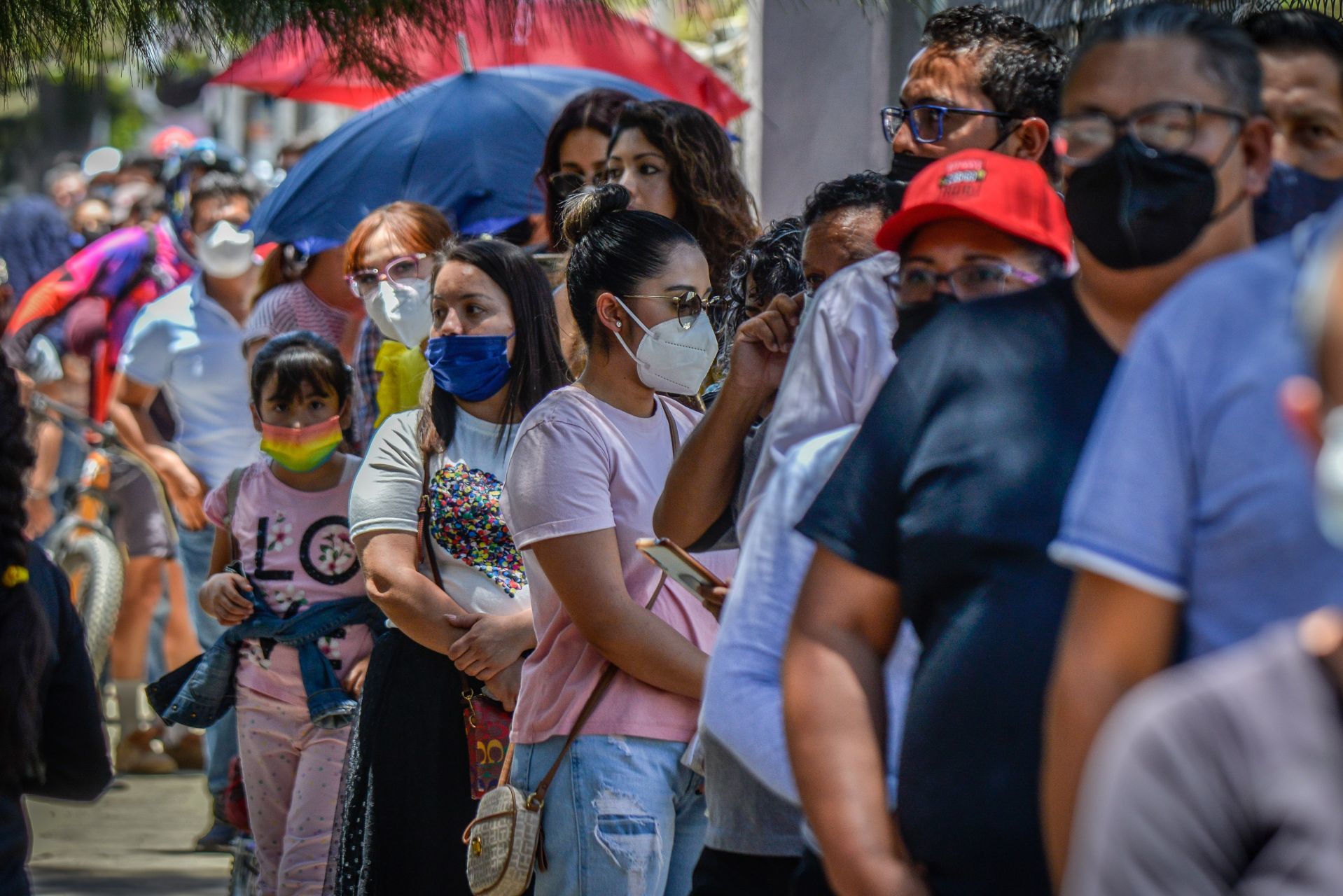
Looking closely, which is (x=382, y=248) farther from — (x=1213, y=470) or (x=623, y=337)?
(x=1213, y=470)

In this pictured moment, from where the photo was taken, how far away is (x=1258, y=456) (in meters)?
1.64

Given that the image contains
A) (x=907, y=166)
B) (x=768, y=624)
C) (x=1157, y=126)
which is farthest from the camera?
(x=907, y=166)

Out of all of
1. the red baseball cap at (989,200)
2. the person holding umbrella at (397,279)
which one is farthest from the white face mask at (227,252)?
the red baseball cap at (989,200)

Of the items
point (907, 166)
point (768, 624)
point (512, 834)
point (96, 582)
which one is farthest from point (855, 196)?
point (96, 582)

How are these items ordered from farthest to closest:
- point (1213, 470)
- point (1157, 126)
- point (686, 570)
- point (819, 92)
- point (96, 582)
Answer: point (96, 582), point (819, 92), point (686, 570), point (1157, 126), point (1213, 470)

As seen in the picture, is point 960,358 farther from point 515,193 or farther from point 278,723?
point 515,193

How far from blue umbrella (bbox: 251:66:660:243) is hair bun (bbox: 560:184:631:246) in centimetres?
171

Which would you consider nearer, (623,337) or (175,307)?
(623,337)

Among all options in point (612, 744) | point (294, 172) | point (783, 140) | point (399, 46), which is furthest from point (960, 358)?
point (783, 140)

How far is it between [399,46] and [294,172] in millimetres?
2621

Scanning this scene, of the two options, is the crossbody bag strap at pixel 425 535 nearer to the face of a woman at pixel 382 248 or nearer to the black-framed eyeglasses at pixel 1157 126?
the face of a woman at pixel 382 248

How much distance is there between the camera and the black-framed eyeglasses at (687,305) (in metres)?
3.89

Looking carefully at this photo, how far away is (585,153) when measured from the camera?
5570 millimetres

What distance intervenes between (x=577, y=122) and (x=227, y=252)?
2.82 meters
